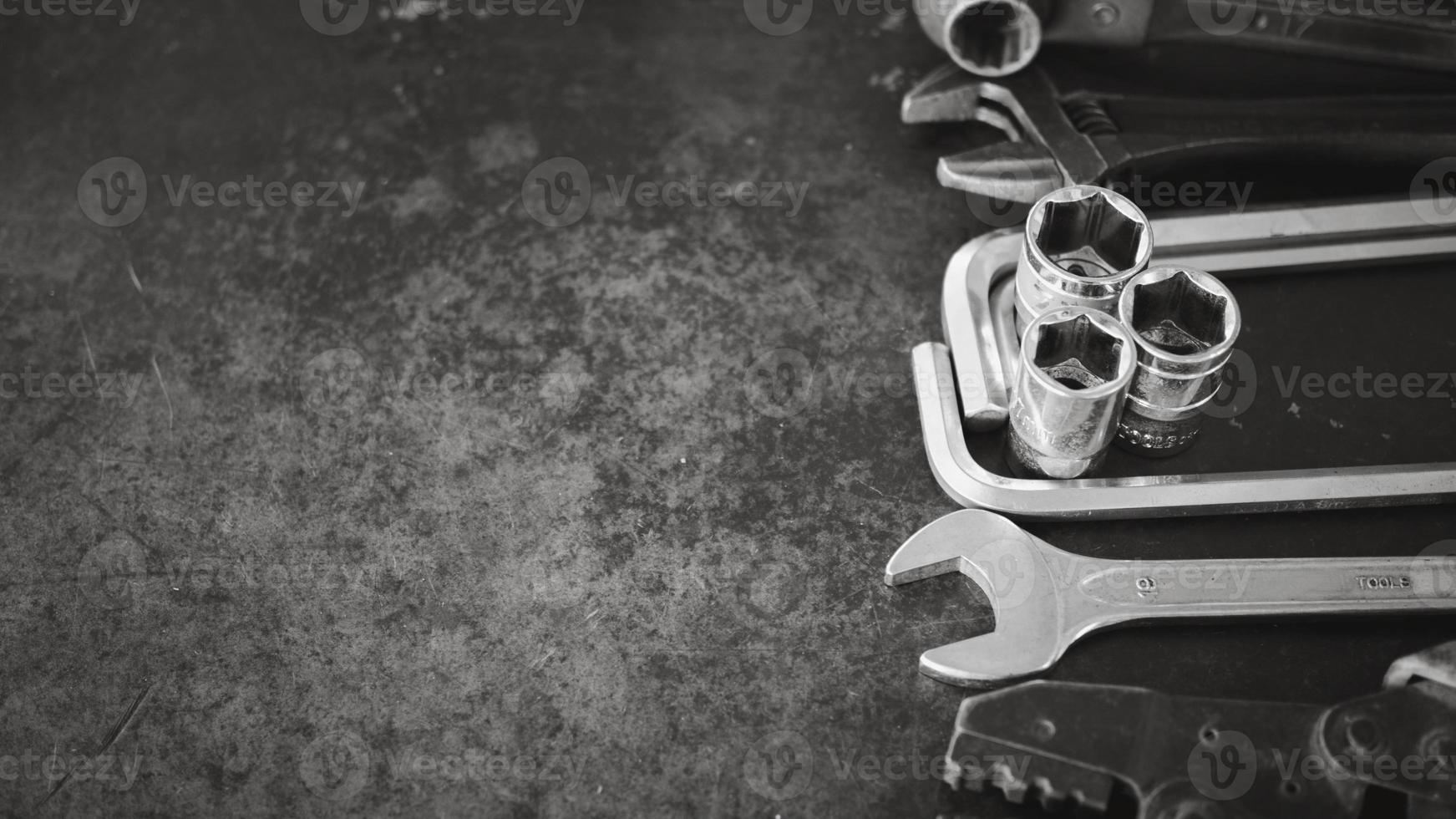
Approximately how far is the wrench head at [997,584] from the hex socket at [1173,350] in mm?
170

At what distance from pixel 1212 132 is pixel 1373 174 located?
22cm

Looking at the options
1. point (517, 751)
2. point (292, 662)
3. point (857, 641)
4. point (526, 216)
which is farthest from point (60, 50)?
point (857, 641)

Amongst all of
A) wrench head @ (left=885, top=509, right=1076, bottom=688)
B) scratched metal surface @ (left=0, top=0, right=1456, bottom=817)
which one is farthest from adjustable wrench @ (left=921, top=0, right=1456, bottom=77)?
wrench head @ (left=885, top=509, right=1076, bottom=688)

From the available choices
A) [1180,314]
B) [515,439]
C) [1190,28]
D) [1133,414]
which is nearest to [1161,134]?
[1190,28]

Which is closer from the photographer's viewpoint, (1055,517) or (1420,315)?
(1055,517)

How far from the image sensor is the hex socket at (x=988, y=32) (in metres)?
1.38

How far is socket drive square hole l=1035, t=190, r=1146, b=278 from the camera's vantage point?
120cm

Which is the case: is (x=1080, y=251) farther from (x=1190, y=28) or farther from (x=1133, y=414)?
(x=1190, y=28)

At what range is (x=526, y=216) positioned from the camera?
4.89 feet

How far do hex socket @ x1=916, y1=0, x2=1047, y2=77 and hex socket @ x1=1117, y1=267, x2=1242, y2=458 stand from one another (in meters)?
0.42

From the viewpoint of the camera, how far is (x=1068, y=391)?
104 cm

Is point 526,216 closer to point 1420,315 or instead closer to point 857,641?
point 857,641

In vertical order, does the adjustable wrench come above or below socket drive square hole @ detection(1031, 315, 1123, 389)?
above

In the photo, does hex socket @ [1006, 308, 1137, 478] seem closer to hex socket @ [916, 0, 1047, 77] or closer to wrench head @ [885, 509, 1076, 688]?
wrench head @ [885, 509, 1076, 688]
